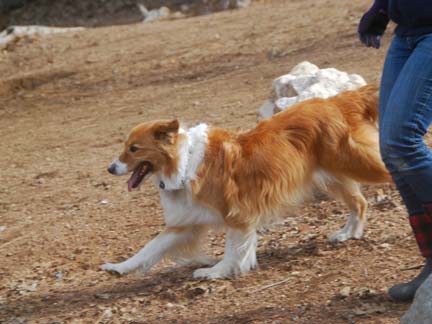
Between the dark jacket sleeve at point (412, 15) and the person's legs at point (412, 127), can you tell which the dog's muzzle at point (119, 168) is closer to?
the person's legs at point (412, 127)

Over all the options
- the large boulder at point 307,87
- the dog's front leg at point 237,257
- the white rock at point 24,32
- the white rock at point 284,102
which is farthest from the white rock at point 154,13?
the dog's front leg at point 237,257

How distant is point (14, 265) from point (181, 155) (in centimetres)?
170

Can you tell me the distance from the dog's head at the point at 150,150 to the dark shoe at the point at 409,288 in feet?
5.40

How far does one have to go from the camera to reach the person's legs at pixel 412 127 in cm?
369

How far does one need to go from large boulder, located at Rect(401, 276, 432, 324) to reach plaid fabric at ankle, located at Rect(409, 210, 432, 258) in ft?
1.51

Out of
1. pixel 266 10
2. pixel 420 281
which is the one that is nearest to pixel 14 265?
pixel 420 281

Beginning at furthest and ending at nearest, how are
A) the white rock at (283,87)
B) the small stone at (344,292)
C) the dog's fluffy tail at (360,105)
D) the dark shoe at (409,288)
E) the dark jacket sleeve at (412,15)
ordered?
the white rock at (283,87), the dog's fluffy tail at (360,105), the small stone at (344,292), the dark shoe at (409,288), the dark jacket sleeve at (412,15)

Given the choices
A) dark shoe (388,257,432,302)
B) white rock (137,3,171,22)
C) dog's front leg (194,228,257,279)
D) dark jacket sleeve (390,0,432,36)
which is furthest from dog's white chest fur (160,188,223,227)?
white rock (137,3,171,22)

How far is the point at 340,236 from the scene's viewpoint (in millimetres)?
5496

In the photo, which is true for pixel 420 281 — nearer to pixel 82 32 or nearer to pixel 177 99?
pixel 177 99

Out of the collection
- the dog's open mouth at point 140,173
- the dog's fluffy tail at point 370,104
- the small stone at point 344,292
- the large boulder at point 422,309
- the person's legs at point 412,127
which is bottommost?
the small stone at point 344,292

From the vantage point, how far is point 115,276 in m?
5.39

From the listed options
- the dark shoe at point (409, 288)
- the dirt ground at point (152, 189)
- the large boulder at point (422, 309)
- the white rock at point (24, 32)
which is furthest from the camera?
the white rock at point (24, 32)

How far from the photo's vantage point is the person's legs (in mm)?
3689
